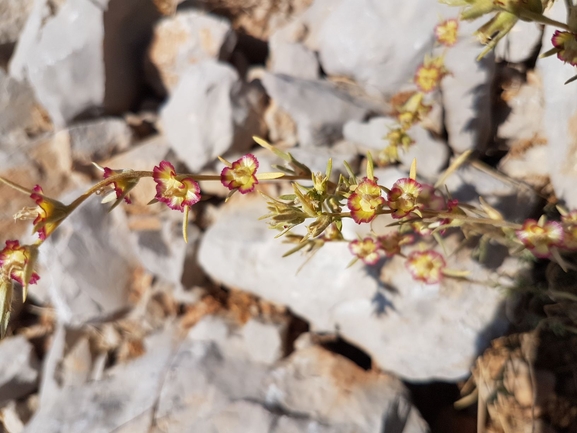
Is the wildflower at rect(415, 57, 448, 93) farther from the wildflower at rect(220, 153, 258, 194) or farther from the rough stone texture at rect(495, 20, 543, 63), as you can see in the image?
the wildflower at rect(220, 153, 258, 194)

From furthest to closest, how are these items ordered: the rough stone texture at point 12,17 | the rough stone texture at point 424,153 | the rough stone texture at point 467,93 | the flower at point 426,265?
the rough stone texture at point 12,17 → the rough stone texture at point 424,153 → the rough stone texture at point 467,93 → the flower at point 426,265

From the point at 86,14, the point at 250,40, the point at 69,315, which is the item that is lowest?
the point at 69,315

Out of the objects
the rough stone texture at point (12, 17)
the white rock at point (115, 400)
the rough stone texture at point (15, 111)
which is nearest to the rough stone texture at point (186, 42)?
the rough stone texture at point (15, 111)

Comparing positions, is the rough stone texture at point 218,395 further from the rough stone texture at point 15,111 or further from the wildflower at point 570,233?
the rough stone texture at point 15,111

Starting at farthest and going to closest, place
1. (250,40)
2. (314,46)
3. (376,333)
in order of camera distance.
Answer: (250,40)
(314,46)
(376,333)

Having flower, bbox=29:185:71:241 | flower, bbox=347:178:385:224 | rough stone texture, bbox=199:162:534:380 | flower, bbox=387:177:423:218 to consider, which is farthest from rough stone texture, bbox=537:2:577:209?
flower, bbox=29:185:71:241

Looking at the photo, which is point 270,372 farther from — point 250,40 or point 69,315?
point 250,40

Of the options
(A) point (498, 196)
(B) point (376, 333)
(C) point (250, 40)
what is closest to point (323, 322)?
(B) point (376, 333)
